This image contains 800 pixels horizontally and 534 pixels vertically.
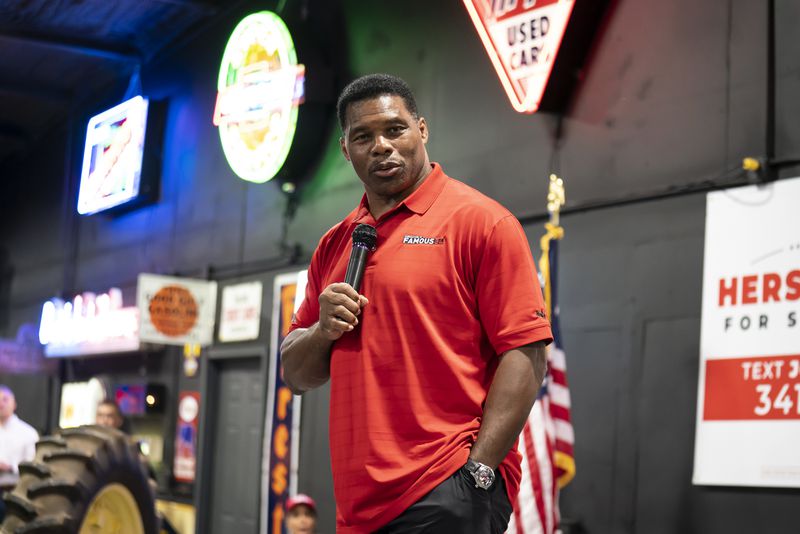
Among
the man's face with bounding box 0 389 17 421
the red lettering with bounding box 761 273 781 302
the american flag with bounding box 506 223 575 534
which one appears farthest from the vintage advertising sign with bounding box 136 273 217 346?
the red lettering with bounding box 761 273 781 302

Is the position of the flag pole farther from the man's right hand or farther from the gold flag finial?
the man's right hand

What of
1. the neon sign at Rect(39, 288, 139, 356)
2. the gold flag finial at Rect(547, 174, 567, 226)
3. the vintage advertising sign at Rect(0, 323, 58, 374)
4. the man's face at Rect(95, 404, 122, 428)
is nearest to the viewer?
the gold flag finial at Rect(547, 174, 567, 226)

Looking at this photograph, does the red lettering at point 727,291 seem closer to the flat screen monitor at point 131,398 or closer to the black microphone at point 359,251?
the black microphone at point 359,251

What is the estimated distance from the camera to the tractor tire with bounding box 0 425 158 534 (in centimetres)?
459

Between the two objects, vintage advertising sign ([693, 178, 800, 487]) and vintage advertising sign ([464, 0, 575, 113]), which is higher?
vintage advertising sign ([464, 0, 575, 113])

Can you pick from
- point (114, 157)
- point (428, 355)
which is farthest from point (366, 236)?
point (114, 157)

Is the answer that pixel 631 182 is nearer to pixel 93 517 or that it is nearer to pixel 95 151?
pixel 93 517

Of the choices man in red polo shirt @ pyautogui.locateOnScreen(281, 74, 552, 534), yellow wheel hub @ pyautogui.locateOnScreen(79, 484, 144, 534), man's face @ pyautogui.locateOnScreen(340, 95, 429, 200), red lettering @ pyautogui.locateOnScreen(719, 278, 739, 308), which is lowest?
yellow wheel hub @ pyautogui.locateOnScreen(79, 484, 144, 534)

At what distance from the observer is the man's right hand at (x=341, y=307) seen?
2.16 meters

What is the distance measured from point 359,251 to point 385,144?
0.77 feet

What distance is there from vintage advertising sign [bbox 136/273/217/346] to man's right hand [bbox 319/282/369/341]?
7883mm

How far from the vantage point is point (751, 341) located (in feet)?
17.2

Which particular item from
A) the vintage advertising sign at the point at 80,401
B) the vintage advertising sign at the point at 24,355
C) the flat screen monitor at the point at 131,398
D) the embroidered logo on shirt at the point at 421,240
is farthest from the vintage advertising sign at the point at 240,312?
the embroidered logo on shirt at the point at 421,240

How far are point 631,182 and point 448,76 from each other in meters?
2.13
